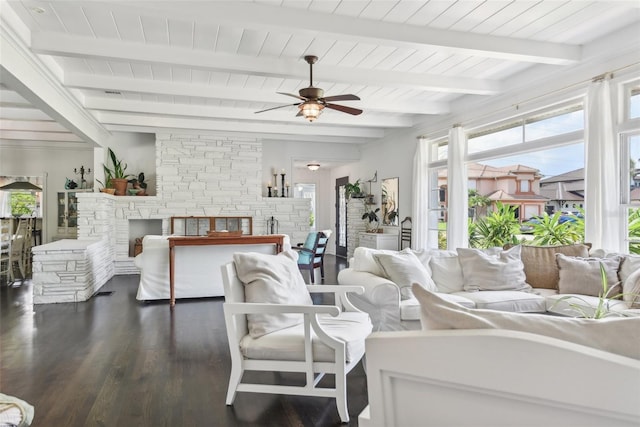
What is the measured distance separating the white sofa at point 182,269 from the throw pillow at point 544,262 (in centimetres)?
291

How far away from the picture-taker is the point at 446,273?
3.84 m

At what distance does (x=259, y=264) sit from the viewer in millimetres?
2631

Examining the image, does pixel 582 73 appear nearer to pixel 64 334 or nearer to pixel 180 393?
pixel 180 393

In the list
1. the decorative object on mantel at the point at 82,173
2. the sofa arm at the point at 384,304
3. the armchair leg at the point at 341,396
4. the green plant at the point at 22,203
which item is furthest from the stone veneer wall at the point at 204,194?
the armchair leg at the point at 341,396

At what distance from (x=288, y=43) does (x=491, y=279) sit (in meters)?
2.93

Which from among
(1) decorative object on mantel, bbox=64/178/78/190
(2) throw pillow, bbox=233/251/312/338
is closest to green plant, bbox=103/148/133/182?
(1) decorative object on mantel, bbox=64/178/78/190

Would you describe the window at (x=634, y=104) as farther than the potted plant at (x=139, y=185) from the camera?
No

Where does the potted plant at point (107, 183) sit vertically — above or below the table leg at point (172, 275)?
above

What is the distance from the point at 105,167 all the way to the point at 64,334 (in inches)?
190

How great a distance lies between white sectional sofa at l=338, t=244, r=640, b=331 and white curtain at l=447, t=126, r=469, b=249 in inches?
69.2

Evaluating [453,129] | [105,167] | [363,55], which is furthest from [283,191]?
[363,55]

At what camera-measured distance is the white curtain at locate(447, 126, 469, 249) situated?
588 cm

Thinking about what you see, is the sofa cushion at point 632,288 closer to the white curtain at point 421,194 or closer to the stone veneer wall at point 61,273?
the white curtain at point 421,194

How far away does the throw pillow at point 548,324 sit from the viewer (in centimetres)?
95
